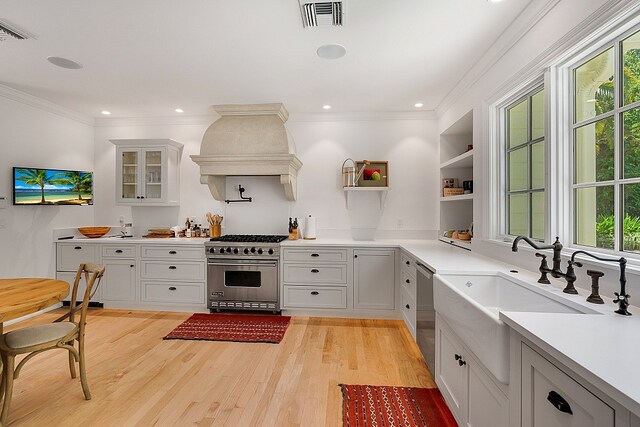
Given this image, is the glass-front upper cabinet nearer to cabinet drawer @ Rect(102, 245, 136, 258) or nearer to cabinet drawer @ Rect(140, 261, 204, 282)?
cabinet drawer @ Rect(102, 245, 136, 258)

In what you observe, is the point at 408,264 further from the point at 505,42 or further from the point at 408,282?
the point at 505,42

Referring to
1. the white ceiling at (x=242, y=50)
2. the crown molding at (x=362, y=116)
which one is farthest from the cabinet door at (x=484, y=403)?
the crown molding at (x=362, y=116)

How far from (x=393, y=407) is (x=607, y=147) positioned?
1.92m

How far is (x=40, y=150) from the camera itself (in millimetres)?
3701

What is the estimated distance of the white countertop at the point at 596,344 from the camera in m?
0.70

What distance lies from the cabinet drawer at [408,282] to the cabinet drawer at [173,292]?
92.7 inches

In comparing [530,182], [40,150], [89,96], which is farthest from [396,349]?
[40,150]

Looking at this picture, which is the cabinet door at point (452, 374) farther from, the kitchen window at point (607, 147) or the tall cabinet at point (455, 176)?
the tall cabinet at point (455, 176)

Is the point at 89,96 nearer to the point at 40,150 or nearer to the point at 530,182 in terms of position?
the point at 40,150

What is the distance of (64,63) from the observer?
2.74 m

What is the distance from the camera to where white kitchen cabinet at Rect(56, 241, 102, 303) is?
12.5 ft

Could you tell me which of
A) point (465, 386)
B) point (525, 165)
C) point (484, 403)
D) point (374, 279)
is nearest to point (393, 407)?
point (465, 386)

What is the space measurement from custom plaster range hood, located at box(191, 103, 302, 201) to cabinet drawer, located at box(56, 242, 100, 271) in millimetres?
1656

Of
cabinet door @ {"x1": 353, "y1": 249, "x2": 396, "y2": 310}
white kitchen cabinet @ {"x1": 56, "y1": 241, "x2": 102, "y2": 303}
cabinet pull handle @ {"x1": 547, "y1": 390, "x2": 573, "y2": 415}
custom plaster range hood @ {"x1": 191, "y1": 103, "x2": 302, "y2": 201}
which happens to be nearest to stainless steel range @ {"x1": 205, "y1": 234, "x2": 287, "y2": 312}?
custom plaster range hood @ {"x1": 191, "y1": 103, "x2": 302, "y2": 201}
